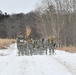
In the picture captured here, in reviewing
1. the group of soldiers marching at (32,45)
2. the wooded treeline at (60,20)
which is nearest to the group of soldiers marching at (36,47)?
the group of soldiers marching at (32,45)

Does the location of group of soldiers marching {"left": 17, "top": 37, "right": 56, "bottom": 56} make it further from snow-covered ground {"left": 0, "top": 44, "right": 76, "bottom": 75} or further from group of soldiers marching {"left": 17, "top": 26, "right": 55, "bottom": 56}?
snow-covered ground {"left": 0, "top": 44, "right": 76, "bottom": 75}

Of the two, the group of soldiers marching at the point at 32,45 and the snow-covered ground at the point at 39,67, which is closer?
the snow-covered ground at the point at 39,67

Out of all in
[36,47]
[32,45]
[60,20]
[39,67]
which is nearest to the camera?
[39,67]

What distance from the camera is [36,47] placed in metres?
31.2

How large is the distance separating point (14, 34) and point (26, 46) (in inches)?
3833

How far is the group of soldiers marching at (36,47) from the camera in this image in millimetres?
28972

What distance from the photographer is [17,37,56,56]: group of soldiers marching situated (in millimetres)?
28972

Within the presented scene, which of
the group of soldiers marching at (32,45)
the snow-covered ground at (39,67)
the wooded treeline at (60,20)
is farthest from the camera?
the wooded treeline at (60,20)

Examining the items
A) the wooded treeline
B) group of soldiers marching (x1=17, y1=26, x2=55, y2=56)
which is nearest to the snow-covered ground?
group of soldiers marching (x1=17, y1=26, x2=55, y2=56)

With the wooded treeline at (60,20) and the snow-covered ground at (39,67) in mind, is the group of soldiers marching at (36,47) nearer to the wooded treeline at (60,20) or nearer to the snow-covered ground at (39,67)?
the snow-covered ground at (39,67)

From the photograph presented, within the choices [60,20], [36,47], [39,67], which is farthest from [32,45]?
[60,20]

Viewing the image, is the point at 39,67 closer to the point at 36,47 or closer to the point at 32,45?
the point at 32,45

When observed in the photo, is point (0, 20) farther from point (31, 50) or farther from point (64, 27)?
point (31, 50)

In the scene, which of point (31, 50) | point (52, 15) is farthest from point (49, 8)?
point (31, 50)
